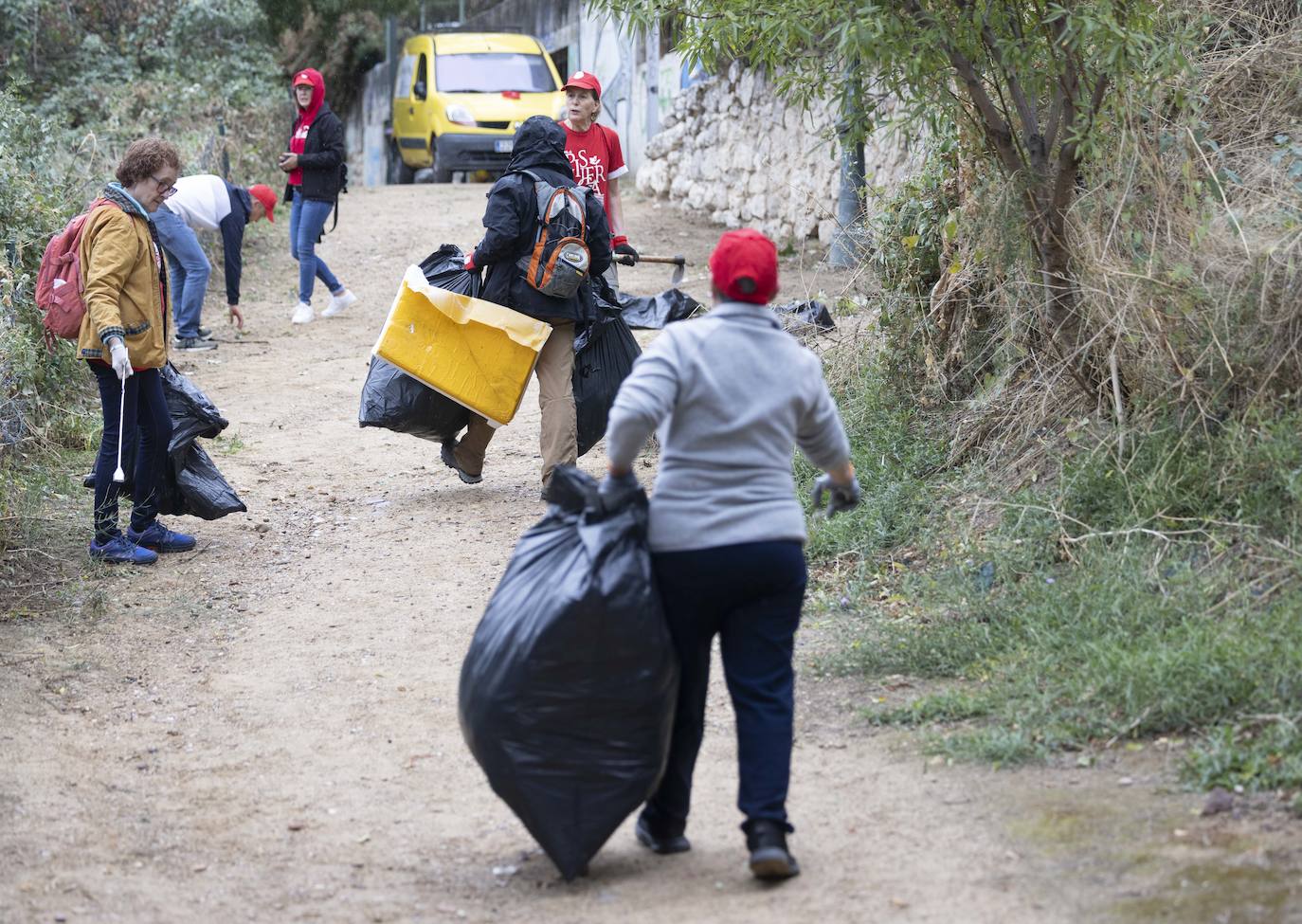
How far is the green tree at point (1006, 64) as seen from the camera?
493cm

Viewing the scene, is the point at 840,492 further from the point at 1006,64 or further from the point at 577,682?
the point at 1006,64

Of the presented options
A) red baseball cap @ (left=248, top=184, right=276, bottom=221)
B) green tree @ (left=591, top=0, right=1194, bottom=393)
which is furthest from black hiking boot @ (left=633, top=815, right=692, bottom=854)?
red baseball cap @ (left=248, top=184, right=276, bottom=221)

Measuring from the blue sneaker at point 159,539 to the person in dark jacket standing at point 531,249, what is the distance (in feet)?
4.83

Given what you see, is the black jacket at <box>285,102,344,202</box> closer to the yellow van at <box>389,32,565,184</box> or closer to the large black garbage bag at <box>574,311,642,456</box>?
the large black garbage bag at <box>574,311,642,456</box>

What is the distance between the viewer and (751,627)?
3361 mm

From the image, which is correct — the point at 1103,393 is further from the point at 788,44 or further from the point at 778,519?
the point at 778,519

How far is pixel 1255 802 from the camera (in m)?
3.53

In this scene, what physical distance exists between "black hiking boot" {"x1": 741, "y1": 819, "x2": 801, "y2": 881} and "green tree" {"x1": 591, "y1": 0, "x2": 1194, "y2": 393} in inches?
99.0

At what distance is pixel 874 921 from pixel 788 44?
10.3ft

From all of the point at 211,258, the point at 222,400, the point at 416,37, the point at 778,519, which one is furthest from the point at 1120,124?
the point at 416,37

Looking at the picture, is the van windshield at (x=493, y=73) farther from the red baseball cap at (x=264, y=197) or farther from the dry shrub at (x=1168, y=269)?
the dry shrub at (x=1168, y=269)

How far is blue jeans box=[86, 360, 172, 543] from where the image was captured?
605 centimetres

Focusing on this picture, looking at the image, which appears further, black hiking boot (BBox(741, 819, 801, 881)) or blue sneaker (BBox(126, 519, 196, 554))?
blue sneaker (BBox(126, 519, 196, 554))

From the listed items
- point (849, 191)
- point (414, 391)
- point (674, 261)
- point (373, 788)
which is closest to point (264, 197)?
point (849, 191)
